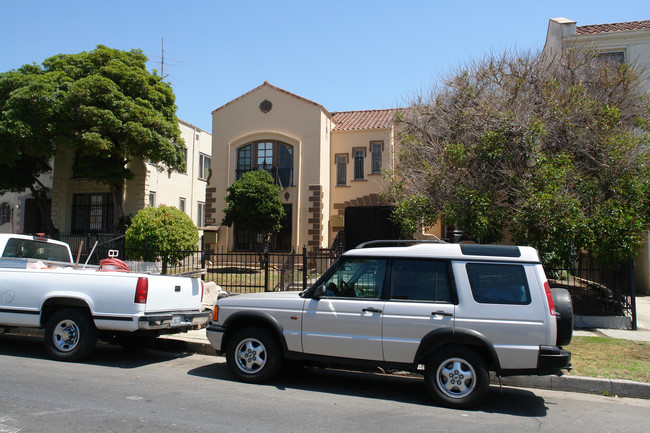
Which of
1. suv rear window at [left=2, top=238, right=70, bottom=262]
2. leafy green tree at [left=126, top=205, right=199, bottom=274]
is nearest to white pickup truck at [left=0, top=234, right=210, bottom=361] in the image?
suv rear window at [left=2, top=238, right=70, bottom=262]

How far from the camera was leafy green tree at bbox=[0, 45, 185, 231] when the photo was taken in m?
20.2

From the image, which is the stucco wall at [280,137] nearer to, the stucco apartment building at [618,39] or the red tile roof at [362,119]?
the red tile roof at [362,119]

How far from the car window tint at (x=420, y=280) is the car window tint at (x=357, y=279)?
0.19 m

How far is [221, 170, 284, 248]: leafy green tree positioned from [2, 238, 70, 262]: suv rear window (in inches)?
377

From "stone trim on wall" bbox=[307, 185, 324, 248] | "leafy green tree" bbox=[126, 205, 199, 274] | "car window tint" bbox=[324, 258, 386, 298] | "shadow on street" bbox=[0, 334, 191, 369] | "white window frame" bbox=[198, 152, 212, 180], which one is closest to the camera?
"car window tint" bbox=[324, 258, 386, 298]

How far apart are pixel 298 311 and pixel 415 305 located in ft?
4.77

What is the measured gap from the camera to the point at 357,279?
20.5 feet

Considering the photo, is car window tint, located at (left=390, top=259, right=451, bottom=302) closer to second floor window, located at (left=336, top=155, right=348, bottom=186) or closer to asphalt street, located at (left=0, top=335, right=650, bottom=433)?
asphalt street, located at (left=0, top=335, right=650, bottom=433)

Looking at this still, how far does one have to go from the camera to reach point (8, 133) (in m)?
20.3

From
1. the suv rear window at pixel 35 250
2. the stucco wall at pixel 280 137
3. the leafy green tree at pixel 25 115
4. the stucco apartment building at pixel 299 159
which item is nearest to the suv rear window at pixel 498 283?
the suv rear window at pixel 35 250

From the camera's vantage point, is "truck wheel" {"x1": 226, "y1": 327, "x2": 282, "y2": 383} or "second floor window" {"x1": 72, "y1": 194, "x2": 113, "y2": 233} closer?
"truck wheel" {"x1": 226, "y1": 327, "x2": 282, "y2": 383}

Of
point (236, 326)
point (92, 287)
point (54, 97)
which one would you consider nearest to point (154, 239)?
point (92, 287)

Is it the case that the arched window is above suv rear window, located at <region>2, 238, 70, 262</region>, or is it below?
above

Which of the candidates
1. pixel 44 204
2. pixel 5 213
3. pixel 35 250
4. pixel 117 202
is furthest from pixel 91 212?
pixel 35 250
